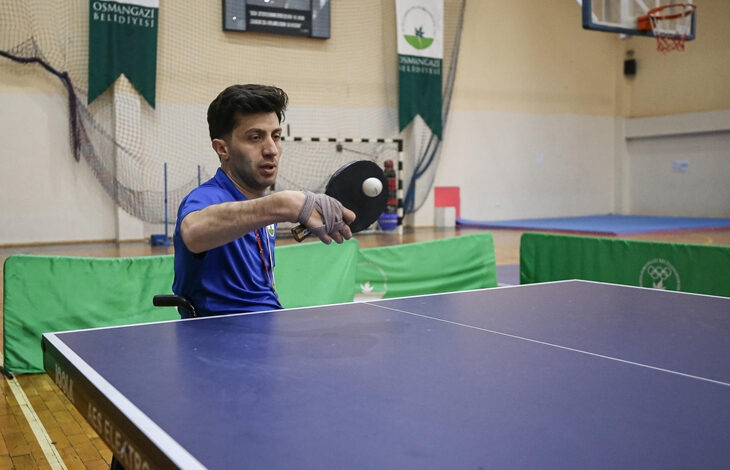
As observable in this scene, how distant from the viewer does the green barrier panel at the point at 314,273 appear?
4.95 meters

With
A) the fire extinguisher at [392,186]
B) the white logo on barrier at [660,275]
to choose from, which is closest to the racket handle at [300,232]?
the white logo on barrier at [660,275]

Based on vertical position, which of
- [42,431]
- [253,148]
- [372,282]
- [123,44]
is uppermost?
[123,44]

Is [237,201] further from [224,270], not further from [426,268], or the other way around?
[426,268]

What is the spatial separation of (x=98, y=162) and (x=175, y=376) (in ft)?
34.1

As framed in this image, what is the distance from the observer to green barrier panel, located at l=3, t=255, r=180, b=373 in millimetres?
4254

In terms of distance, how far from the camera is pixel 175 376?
170 cm

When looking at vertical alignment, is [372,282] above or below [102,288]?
below

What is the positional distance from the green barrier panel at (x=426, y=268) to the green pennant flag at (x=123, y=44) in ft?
23.0

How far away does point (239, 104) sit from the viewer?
8.23 ft

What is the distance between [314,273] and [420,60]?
9.33 metres

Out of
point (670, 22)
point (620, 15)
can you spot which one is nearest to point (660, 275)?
point (620, 15)

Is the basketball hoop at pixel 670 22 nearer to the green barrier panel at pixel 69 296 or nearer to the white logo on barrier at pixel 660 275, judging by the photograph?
the white logo on barrier at pixel 660 275

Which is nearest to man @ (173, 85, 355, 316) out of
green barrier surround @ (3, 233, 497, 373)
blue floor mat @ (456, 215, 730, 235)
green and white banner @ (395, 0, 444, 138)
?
green barrier surround @ (3, 233, 497, 373)

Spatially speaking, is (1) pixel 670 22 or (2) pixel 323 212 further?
(1) pixel 670 22
